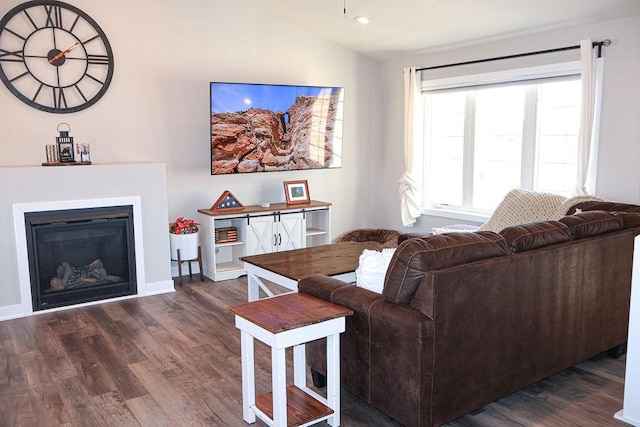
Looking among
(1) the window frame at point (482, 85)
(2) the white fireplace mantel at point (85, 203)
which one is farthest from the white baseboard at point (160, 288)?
(1) the window frame at point (482, 85)

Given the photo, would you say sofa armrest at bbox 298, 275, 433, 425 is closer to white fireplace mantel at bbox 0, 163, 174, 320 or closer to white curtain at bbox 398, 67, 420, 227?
white fireplace mantel at bbox 0, 163, 174, 320

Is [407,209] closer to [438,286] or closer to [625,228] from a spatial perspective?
[625,228]

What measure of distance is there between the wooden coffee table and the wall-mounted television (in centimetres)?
173

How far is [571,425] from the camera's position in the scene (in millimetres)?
2822

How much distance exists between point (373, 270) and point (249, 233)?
3.12 meters

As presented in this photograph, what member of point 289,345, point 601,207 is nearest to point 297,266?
point 289,345

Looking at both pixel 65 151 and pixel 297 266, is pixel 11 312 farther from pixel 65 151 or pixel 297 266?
pixel 297 266

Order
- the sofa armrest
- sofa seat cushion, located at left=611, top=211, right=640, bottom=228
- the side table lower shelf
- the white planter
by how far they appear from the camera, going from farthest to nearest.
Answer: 1. the white planter
2. sofa seat cushion, located at left=611, top=211, right=640, bottom=228
3. the side table lower shelf
4. the sofa armrest

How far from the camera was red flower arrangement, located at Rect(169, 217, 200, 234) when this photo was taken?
555cm

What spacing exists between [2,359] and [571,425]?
354 cm

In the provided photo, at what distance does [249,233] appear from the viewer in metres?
5.85

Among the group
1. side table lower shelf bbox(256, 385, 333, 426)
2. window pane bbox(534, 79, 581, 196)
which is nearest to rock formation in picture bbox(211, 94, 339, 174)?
window pane bbox(534, 79, 581, 196)

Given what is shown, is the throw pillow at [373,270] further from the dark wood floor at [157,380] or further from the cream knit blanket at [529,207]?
the cream knit blanket at [529,207]

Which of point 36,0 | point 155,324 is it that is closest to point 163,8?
point 36,0
